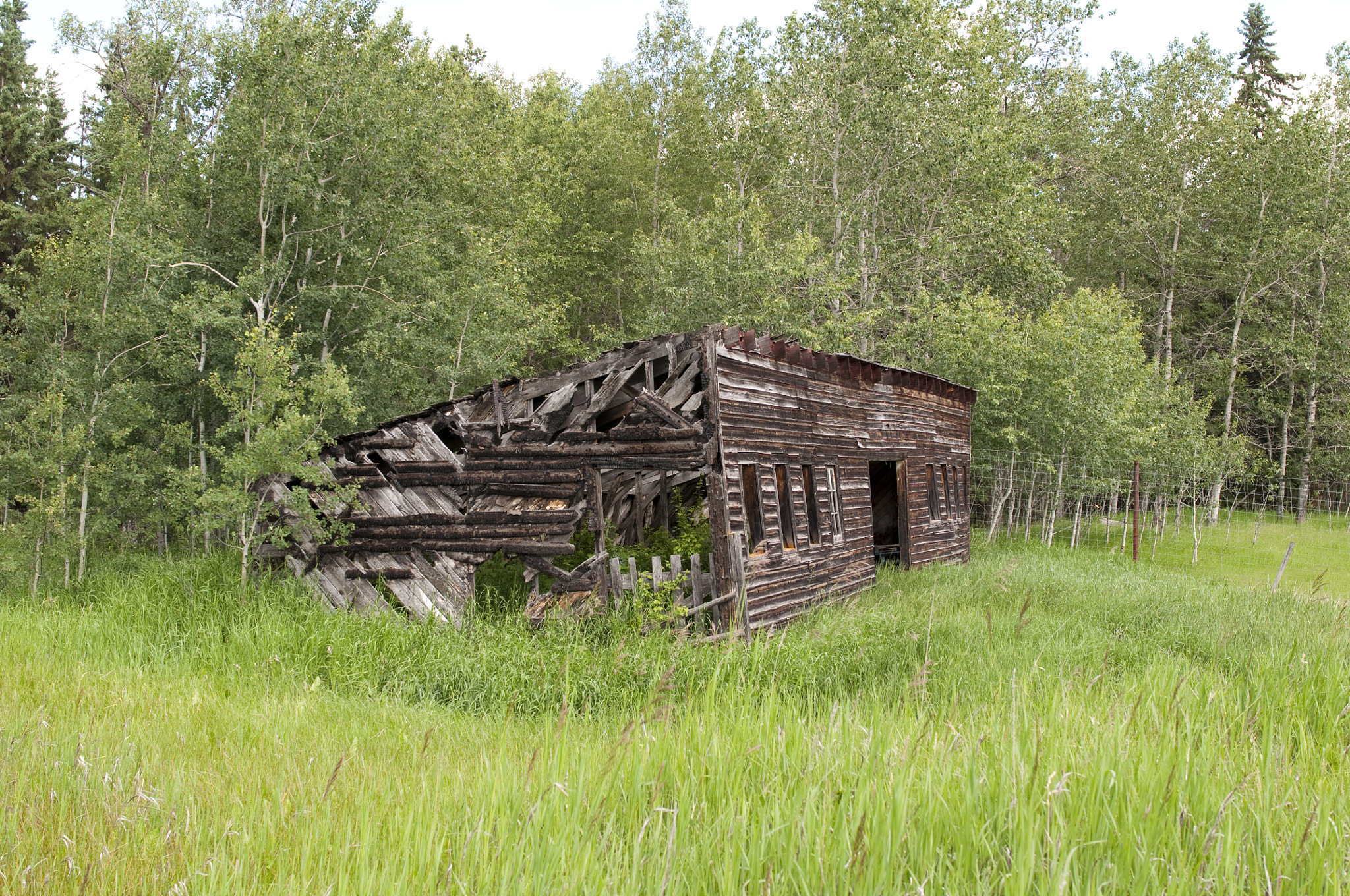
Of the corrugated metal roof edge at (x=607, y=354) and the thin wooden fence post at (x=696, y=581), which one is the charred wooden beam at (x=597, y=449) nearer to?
the corrugated metal roof edge at (x=607, y=354)

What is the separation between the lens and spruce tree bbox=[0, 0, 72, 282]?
2788 centimetres

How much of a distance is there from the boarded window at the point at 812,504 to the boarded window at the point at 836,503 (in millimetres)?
410

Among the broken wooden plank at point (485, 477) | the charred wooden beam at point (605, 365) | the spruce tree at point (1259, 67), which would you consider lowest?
the broken wooden plank at point (485, 477)

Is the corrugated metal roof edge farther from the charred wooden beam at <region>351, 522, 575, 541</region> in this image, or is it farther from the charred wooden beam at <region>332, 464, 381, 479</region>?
the charred wooden beam at <region>351, 522, 575, 541</region>

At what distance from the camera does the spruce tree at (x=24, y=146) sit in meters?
27.9

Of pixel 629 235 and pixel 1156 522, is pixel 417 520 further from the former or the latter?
pixel 629 235

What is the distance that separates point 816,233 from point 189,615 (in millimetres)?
23403

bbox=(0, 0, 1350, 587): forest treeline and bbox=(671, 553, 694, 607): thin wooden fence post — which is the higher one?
bbox=(0, 0, 1350, 587): forest treeline

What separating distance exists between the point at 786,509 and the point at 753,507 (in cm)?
77

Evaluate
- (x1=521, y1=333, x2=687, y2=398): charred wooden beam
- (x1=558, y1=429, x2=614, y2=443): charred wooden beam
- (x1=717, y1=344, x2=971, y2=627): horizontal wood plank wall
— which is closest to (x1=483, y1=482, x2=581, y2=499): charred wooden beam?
(x1=558, y1=429, x2=614, y2=443): charred wooden beam

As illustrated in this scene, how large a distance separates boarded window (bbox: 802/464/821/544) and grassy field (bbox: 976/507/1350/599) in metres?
9.02

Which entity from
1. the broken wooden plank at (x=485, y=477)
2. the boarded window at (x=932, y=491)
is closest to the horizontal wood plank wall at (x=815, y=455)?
the boarded window at (x=932, y=491)

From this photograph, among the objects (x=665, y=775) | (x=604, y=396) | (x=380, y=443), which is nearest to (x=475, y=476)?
(x=380, y=443)

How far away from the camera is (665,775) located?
350cm
